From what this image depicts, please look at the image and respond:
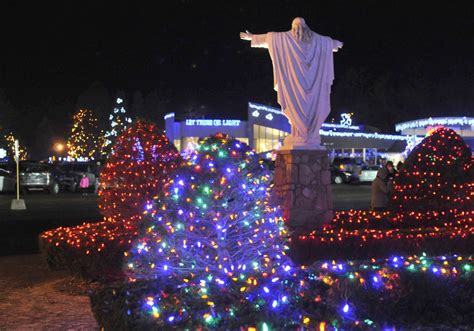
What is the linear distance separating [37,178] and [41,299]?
70.5 feet

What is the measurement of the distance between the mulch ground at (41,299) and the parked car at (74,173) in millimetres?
19925

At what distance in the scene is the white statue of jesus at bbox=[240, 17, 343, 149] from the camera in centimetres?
996

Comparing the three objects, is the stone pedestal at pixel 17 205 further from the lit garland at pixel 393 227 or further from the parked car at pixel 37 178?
the lit garland at pixel 393 227

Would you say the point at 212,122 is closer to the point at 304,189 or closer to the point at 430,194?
the point at 430,194

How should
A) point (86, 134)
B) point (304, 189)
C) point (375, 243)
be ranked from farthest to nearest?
1. point (86, 134)
2. point (304, 189)
3. point (375, 243)

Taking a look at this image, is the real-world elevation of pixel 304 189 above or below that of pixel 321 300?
above

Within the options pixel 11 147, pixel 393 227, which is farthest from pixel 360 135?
pixel 393 227

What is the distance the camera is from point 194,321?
404cm

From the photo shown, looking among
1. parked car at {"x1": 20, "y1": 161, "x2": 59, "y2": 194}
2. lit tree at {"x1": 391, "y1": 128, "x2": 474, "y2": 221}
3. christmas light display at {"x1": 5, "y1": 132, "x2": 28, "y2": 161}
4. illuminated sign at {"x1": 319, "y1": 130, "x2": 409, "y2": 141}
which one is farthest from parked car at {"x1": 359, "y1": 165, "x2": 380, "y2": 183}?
christmas light display at {"x1": 5, "y1": 132, "x2": 28, "y2": 161}

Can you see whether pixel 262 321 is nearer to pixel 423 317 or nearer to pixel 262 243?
pixel 262 243

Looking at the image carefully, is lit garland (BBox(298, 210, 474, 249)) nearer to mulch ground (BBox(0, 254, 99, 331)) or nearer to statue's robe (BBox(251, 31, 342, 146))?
statue's robe (BBox(251, 31, 342, 146))

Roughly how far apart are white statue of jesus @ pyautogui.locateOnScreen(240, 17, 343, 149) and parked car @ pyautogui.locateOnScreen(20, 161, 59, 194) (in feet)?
65.4

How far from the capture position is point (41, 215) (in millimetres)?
17703

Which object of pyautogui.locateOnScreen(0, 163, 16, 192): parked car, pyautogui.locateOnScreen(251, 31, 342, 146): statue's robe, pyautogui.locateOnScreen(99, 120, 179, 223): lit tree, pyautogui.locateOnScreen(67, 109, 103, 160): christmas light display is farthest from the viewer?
pyautogui.locateOnScreen(67, 109, 103, 160): christmas light display
